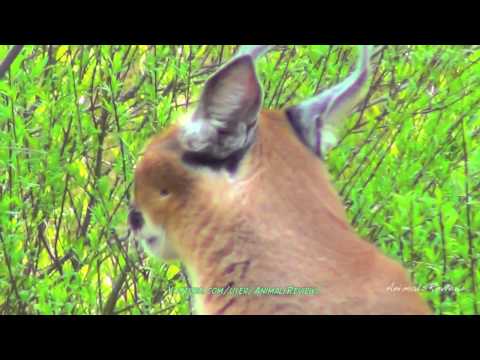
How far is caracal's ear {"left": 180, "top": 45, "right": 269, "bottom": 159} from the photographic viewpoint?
2451mm

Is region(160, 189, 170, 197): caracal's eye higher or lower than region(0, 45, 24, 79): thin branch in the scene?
lower

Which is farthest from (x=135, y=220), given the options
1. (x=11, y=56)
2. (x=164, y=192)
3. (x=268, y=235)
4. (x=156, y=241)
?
(x=11, y=56)

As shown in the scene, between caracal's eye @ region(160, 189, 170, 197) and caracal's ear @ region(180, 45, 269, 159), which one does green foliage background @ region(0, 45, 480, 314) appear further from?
caracal's ear @ region(180, 45, 269, 159)

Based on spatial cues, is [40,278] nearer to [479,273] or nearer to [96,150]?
[96,150]

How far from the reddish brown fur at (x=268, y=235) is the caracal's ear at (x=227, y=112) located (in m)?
0.07

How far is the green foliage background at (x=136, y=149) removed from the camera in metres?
3.53

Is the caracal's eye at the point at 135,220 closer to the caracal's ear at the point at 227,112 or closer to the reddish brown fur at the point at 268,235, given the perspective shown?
the reddish brown fur at the point at 268,235

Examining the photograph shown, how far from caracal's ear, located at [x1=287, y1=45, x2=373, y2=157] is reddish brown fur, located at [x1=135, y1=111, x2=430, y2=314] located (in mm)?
111

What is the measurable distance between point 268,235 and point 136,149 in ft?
3.89

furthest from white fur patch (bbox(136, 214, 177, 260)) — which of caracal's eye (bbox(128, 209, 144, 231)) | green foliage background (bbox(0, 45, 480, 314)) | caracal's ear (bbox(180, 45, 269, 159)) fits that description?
green foliage background (bbox(0, 45, 480, 314))

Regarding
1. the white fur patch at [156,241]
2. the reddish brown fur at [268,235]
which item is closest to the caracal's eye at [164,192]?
the reddish brown fur at [268,235]

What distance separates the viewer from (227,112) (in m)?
2.53

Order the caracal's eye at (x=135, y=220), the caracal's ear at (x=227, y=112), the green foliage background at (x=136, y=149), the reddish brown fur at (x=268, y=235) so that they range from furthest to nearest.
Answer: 1. the green foliage background at (x=136, y=149)
2. the caracal's eye at (x=135, y=220)
3. the reddish brown fur at (x=268, y=235)
4. the caracal's ear at (x=227, y=112)

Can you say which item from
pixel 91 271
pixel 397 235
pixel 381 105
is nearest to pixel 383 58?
pixel 381 105
